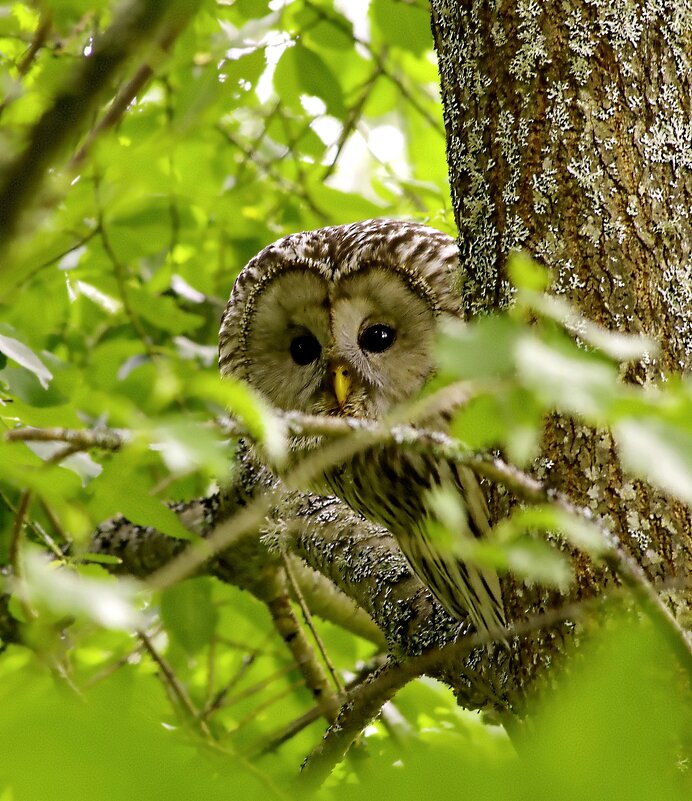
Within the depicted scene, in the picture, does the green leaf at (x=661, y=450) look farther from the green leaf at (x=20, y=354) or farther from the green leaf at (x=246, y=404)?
the green leaf at (x=20, y=354)

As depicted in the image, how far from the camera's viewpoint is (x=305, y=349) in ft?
7.89

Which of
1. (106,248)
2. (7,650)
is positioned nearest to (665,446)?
(106,248)

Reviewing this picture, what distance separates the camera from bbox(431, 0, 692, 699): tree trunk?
1226 mm

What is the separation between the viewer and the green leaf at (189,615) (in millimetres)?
2479

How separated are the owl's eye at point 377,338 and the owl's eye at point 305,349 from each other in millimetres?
111

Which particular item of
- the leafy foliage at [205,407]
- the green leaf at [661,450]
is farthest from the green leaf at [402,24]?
the green leaf at [661,450]

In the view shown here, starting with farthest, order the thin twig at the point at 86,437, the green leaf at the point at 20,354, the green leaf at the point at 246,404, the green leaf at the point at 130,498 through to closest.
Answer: the green leaf at the point at 20,354 < the green leaf at the point at 130,498 < the thin twig at the point at 86,437 < the green leaf at the point at 246,404

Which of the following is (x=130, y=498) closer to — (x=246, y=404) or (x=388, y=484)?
(x=246, y=404)

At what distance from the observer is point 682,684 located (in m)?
0.83

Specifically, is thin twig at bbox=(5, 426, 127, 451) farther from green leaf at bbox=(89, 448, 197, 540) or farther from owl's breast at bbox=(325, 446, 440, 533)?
owl's breast at bbox=(325, 446, 440, 533)

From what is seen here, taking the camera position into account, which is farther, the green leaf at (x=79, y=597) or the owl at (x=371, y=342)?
the owl at (x=371, y=342)

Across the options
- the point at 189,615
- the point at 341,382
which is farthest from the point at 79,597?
the point at 189,615

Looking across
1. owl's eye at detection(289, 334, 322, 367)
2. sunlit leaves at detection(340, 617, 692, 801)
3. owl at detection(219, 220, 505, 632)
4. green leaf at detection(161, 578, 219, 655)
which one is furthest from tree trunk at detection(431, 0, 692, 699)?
green leaf at detection(161, 578, 219, 655)

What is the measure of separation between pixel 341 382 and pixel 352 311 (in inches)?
6.8
